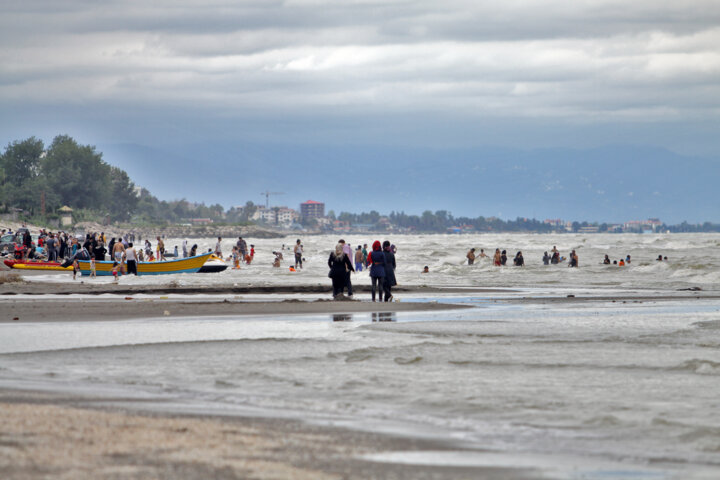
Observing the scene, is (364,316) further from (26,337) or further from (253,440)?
(253,440)

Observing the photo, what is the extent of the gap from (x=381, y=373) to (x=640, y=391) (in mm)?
3190

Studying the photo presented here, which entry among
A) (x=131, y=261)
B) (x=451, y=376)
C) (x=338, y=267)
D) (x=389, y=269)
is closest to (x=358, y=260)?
(x=131, y=261)

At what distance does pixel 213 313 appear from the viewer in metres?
21.2

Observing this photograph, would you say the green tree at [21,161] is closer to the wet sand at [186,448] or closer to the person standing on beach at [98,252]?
the person standing on beach at [98,252]

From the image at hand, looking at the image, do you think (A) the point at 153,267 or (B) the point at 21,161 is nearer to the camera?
(A) the point at 153,267

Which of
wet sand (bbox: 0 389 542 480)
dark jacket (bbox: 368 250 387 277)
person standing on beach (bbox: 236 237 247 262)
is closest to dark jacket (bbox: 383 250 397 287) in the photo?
dark jacket (bbox: 368 250 387 277)

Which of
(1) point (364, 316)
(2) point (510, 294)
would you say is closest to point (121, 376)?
(1) point (364, 316)

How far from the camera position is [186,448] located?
711cm

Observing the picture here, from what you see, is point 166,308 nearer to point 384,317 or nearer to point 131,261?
point 384,317

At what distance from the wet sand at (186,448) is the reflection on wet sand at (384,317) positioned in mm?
11119

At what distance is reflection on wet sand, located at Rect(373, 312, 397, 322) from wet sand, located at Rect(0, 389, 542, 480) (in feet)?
36.5

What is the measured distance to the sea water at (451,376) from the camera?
7852 mm

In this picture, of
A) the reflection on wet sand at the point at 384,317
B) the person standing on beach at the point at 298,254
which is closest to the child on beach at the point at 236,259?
the person standing on beach at the point at 298,254

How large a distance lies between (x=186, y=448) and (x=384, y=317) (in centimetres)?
1335
